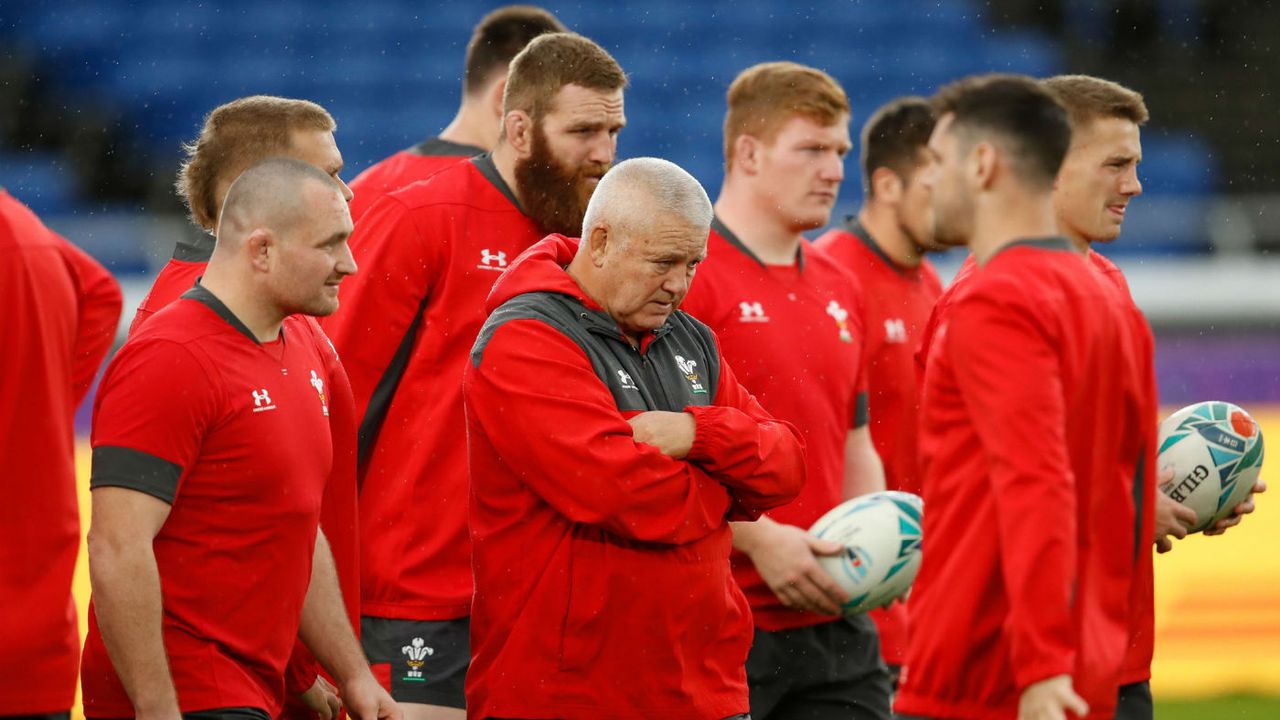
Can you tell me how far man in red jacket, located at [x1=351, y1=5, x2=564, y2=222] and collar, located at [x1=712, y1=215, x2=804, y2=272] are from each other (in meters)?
0.86

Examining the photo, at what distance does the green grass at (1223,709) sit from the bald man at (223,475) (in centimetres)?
555

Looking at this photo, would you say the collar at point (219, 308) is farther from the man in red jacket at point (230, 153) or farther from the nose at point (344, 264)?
the man in red jacket at point (230, 153)

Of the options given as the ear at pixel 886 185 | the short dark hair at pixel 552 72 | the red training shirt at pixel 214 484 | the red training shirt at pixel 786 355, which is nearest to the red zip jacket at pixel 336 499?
the red training shirt at pixel 214 484

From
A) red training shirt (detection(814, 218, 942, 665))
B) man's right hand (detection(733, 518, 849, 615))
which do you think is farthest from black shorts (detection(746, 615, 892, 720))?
red training shirt (detection(814, 218, 942, 665))

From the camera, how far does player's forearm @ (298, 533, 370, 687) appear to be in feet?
15.5

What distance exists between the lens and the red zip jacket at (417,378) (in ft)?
18.4

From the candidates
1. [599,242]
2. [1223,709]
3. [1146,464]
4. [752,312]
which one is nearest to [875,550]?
[752,312]

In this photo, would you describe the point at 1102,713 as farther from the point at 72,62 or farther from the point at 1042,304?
the point at 72,62

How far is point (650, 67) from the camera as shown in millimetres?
19156

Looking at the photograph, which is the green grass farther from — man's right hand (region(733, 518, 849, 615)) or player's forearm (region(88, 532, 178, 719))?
player's forearm (region(88, 532, 178, 719))

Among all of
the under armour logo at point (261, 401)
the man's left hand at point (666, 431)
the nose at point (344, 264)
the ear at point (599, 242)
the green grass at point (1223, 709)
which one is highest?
the ear at point (599, 242)

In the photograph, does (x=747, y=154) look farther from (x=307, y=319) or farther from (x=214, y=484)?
(x=214, y=484)

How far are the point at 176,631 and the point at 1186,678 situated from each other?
268 inches

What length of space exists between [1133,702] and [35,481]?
3.04 meters
